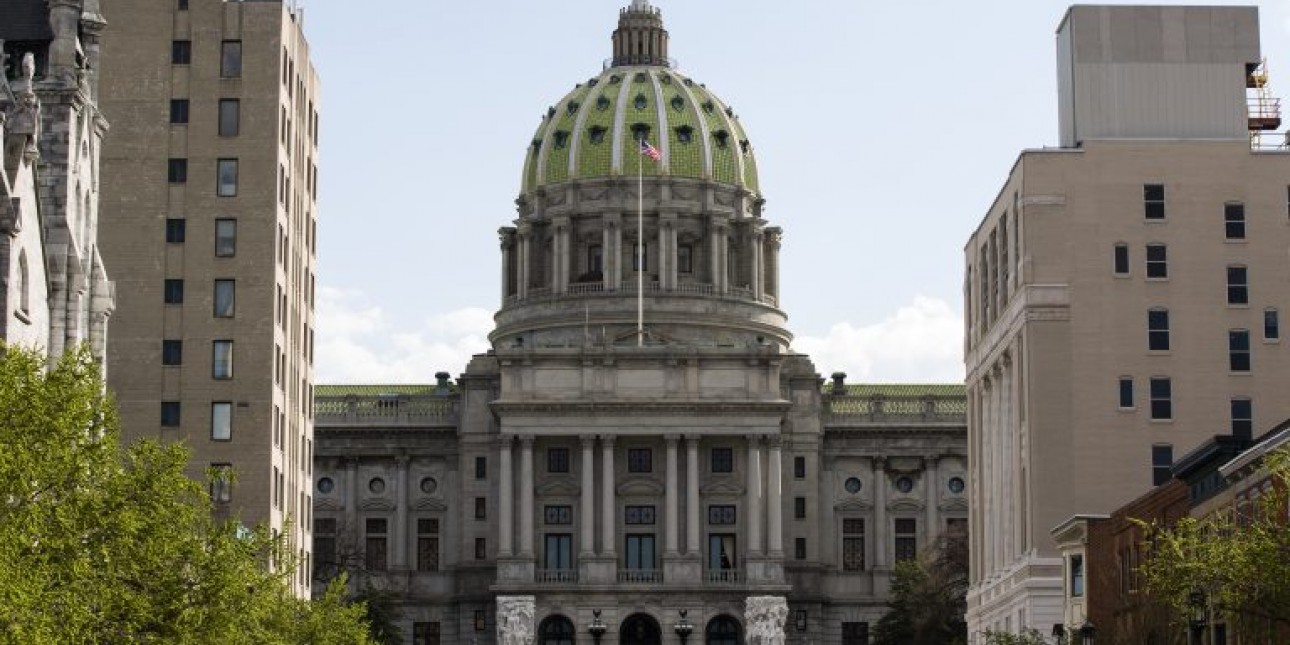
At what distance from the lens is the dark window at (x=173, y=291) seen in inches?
3927

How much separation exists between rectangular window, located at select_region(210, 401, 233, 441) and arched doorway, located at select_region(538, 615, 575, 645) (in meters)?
76.8

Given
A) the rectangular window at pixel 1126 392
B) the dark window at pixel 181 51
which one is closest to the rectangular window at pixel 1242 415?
the rectangular window at pixel 1126 392

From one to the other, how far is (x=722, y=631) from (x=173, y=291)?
8063cm

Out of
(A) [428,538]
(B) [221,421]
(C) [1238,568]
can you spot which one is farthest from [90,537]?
(A) [428,538]

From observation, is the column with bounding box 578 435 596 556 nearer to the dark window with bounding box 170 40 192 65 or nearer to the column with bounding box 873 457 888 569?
the column with bounding box 873 457 888 569

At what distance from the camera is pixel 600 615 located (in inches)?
6816

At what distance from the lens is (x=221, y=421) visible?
324 feet

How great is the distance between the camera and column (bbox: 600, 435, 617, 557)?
174000 millimetres

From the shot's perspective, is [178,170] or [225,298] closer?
[225,298]

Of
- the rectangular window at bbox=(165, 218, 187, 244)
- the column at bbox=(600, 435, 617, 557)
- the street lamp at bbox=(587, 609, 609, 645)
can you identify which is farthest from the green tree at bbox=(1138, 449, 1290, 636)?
the column at bbox=(600, 435, 617, 557)

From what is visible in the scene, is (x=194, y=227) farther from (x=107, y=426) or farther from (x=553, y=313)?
(x=553, y=313)

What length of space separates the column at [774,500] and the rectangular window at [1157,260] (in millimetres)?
72056

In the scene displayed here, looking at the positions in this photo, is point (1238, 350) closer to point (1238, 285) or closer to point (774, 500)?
point (1238, 285)

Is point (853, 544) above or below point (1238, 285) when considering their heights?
below
